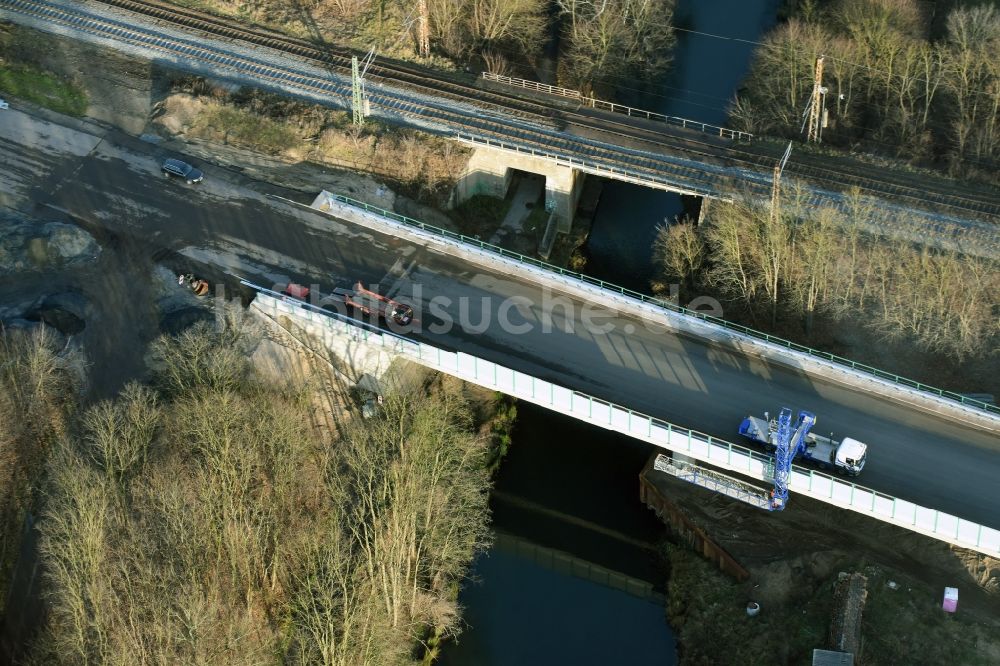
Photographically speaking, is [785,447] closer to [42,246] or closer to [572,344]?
[572,344]

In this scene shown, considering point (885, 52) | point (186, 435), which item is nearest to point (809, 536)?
point (186, 435)

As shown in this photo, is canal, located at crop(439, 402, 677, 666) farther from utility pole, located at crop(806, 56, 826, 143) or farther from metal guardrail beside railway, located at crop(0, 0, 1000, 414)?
utility pole, located at crop(806, 56, 826, 143)

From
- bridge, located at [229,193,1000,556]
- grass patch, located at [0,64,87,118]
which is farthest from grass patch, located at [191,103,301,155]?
bridge, located at [229,193,1000,556]

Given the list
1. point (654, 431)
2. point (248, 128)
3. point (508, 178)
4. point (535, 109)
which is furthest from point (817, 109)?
point (248, 128)

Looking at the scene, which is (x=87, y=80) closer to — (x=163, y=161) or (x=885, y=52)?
(x=163, y=161)

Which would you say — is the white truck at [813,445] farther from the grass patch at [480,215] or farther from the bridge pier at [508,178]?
the grass patch at [480,215]

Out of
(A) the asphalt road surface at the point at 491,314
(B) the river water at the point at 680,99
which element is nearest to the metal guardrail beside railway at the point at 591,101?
(B) the river water at the point at 680,99
